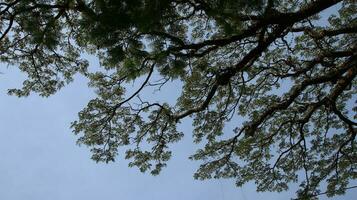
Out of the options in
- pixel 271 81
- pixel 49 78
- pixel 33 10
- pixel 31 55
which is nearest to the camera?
pixel 33 10

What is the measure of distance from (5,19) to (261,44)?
451cm

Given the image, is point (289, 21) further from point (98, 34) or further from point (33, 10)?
point (33, 10)

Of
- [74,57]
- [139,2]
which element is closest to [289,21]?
[139,2]

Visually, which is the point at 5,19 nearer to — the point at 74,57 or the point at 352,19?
the point at 74,57

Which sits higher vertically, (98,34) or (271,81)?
(271,81)

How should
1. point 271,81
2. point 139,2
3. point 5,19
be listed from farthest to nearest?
point 271,81
point 5,19
point 139,2

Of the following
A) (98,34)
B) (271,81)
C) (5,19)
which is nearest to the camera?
(98,34)

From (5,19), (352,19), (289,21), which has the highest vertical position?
(352,19)

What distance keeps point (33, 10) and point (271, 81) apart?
5.86 m

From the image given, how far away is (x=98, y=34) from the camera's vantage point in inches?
191

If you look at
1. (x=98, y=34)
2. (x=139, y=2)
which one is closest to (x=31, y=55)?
(x=98, y=34)

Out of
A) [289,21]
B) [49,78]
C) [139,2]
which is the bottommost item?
[139,2]

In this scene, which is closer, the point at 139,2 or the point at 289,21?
the point at 139,2

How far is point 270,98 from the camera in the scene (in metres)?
10.1
